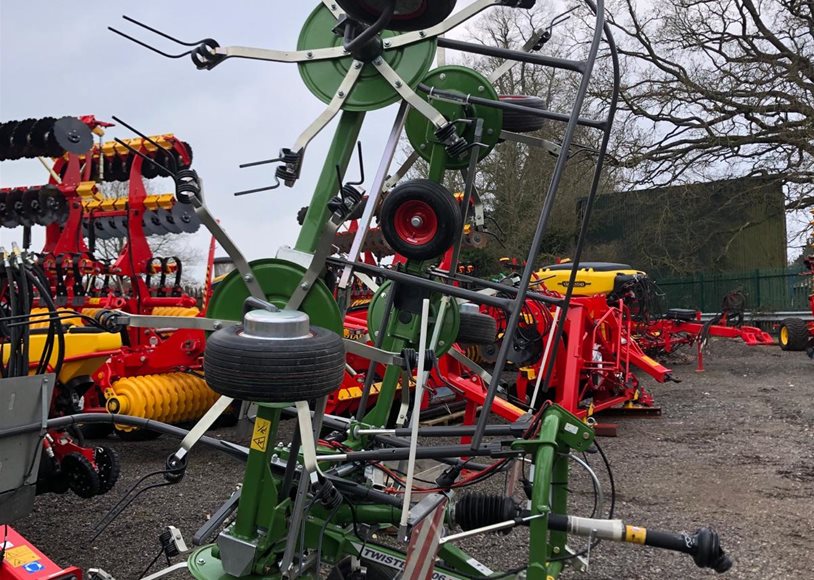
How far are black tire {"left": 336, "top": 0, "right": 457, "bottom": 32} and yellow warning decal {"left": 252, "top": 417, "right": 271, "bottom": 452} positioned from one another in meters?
1.39

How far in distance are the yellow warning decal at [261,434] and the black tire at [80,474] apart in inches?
97.0

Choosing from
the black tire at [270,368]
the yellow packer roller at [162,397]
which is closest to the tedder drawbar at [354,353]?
the black tire at [270,368]

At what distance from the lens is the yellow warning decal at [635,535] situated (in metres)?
2.28

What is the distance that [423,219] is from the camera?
10.6 ft

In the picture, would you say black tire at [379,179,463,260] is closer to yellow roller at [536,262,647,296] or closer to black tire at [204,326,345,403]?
black tire at [204,326,345,403]

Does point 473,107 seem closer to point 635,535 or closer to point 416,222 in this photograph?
point 416,222

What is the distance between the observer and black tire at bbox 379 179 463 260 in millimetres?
3182

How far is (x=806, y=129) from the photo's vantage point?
18.9 meters

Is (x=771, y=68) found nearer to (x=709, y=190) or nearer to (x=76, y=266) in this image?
(x=709, y=190)

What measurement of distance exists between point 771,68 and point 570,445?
2032 cm

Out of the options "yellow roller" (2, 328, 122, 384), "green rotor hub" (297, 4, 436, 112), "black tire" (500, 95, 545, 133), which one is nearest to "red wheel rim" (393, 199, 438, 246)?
"green rotor hub" (297, 4, 436, 112)

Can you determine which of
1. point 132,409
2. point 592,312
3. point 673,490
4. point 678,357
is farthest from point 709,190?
point 132,409

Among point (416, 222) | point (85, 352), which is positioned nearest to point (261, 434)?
point (416, 222)

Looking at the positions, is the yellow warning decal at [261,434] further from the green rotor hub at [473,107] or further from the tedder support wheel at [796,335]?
the tedder support wheel at [796,335]
